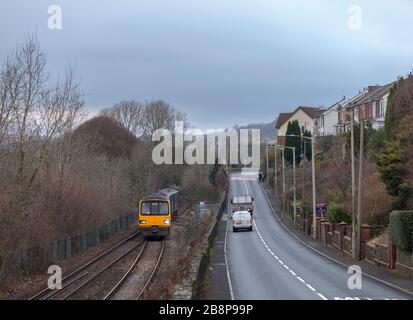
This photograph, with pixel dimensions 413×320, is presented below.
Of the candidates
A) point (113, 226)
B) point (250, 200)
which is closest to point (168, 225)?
point (113, 226)

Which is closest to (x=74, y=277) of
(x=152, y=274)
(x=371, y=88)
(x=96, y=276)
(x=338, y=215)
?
(x=96, y=276)

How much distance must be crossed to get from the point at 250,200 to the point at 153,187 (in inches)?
464

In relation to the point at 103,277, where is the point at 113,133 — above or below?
above

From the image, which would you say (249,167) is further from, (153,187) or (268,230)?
(268,230)

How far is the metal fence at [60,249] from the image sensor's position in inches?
1244

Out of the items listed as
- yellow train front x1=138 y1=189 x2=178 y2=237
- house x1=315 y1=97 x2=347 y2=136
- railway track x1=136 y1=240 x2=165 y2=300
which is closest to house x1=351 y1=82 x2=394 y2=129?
house x1=315 y1=97 x2=347 y2=136

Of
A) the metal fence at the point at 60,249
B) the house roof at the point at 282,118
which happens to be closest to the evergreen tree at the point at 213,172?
the house roof at the point at 282,118

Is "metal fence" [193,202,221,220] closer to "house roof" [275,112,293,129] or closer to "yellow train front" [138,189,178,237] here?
"yellow train front" [138,189,178,237]

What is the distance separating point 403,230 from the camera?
94.7 feet

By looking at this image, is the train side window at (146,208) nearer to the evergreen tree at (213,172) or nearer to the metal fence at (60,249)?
the metal fence at (60,249)

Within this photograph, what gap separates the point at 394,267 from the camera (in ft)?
97.6

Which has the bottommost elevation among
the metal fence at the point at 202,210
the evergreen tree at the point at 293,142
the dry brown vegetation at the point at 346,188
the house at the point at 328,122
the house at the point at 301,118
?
the metal fence at the point at 202,210

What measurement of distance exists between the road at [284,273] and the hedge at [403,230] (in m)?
2.41
